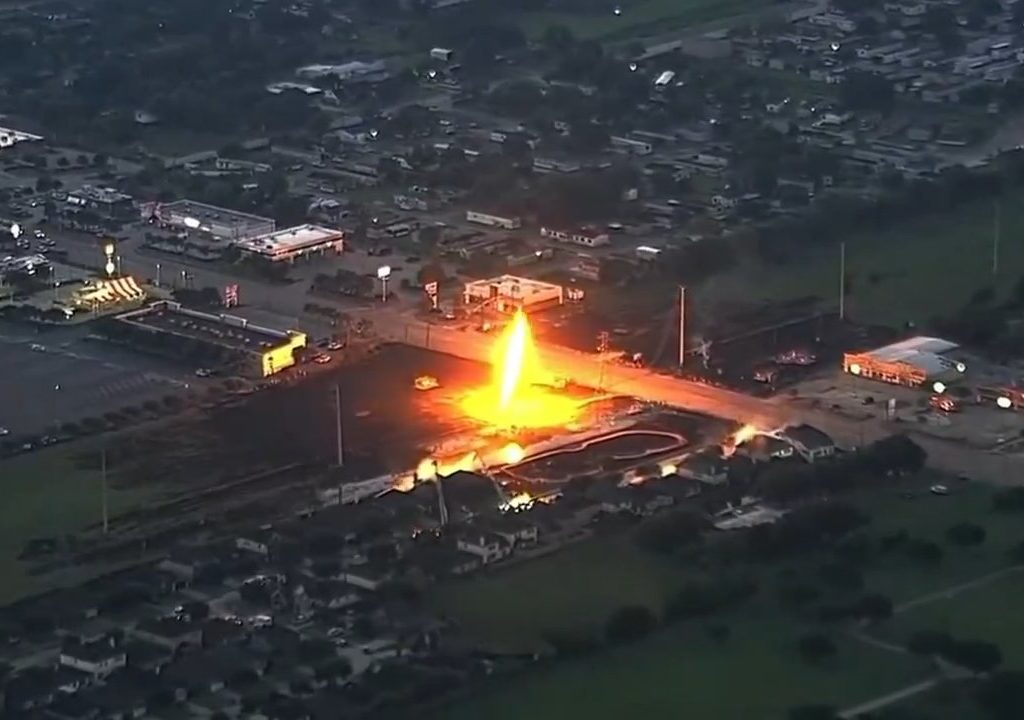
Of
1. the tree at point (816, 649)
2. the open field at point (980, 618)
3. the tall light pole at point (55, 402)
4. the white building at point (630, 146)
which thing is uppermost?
the white building at point (630, 146)

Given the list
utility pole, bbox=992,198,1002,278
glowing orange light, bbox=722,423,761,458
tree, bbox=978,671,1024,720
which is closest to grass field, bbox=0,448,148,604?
glowing orange light, bbox=722,423,761,458

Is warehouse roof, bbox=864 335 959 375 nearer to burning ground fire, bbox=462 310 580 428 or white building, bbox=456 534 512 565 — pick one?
burning ground fire, bbox=462 310 580 428

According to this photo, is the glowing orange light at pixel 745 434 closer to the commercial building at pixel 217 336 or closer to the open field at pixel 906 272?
the open field at pixel 906 272

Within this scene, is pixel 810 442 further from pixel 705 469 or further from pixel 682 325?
pixel 682 325

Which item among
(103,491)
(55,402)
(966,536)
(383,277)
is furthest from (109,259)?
(966,536)

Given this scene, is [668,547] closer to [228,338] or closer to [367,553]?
[367,553]

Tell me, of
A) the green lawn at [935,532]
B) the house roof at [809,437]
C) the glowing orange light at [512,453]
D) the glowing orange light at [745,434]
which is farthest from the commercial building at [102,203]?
the green lawn at [935,532]
